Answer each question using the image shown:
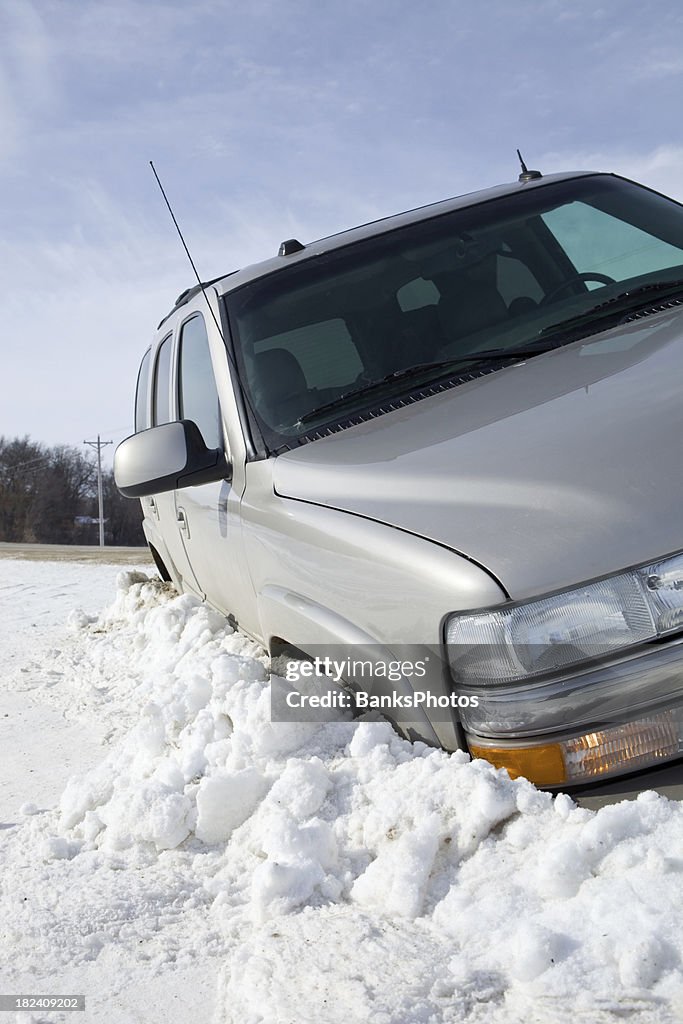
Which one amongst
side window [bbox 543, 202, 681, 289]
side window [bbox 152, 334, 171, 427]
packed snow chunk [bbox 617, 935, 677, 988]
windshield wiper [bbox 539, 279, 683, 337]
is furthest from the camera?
side window [bbox 152, 334, 171, 427]

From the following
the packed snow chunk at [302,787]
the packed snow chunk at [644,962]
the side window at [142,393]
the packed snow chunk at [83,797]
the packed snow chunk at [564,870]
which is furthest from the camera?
the side window at [142,393]

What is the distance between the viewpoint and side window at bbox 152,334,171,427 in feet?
14.5

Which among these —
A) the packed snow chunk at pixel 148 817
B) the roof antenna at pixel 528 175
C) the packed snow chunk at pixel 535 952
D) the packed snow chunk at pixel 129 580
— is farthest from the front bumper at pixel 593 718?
the packed snow chunk at pixel 129 580

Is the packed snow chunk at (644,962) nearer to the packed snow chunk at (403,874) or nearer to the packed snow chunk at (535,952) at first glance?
the packed snow chunk at (535,952)

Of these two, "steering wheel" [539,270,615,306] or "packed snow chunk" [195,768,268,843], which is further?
"steering wheel" [539,270,615,306]

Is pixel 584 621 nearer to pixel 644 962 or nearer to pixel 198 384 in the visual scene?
pixel 644 962

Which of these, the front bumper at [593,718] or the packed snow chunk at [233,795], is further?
the packed snow chunk at [233,795]

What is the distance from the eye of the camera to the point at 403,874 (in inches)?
78.1

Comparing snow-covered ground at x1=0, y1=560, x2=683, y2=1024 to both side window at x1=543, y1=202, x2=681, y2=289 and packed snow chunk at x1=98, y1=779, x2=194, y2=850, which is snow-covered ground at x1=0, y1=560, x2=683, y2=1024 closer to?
packed snow chunk at x1=98, y1=779, x2=194, y2=850

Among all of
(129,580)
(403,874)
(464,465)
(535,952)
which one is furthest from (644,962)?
(129,580)

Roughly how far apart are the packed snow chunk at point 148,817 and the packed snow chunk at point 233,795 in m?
0.11

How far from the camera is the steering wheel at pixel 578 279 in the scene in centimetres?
328
